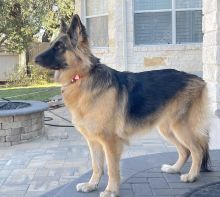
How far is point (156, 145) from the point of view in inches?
259

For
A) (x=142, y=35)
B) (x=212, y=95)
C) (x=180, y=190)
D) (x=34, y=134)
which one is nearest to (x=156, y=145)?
(x=212, y=95)

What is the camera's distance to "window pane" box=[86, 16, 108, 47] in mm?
10380

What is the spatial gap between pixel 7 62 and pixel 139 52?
10157 millimetres

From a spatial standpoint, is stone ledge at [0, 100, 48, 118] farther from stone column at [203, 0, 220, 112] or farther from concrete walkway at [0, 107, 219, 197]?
stone column at [203, 0, 220, 112]

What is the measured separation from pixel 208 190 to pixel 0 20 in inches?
542

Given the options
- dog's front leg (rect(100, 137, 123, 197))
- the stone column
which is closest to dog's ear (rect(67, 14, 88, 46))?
dog's front leg (rect(100, 137, 123, 197))

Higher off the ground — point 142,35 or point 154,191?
point 142,35

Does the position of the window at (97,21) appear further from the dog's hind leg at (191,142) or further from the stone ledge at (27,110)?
the dog's hind leg at (191,142)

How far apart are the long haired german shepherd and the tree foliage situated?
12633 millimetres

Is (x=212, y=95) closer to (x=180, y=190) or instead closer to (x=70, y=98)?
(x=180, y=190)

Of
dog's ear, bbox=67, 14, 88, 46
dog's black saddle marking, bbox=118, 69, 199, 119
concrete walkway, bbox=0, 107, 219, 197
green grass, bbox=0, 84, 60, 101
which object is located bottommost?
concrete walkway, bbox=0, 107, 219, 197

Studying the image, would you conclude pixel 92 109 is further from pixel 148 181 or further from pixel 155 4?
pixel 155 4

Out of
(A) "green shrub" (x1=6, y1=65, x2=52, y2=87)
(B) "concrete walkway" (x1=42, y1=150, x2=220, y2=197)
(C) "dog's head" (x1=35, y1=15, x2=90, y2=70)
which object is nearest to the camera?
(C) "dog's head" (x1=35, y1=15, x2=90, y2=70)

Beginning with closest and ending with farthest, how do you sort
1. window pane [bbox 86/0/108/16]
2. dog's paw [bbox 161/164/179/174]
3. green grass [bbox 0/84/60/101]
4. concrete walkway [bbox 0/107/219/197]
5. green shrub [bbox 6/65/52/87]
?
dog's paw [bbox 161/164/179/174] < concrete walkway [bbox 0/107/219/197] < window pane [bbox 86/0/108/16] < green grass [bbox 0/84/60/101] < green shrub [bbox 6/65/52/87]
